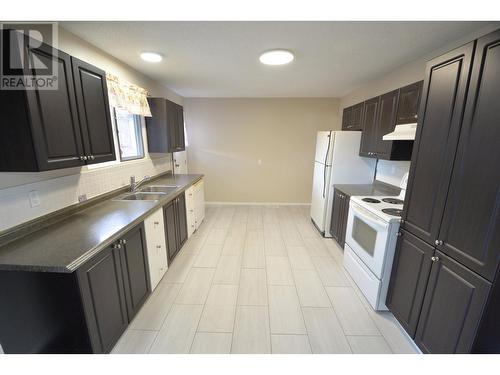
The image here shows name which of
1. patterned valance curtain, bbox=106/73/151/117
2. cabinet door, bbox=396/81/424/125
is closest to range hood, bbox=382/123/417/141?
cabinet door, bbox=396/81/424/125

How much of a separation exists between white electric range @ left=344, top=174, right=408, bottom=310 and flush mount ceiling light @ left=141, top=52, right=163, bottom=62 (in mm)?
2685

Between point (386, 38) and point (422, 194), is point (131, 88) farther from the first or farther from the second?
point (422, 194)

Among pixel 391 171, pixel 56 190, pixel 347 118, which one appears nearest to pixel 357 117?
pixel 347 118

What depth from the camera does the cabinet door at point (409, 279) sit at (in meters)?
1.43

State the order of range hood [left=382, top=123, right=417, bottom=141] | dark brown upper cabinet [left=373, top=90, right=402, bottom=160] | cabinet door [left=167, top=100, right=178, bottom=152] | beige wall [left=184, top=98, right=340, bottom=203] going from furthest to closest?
beige wall [left=184, top=98, right=340, bottom=203]
cabinet door [left=167, top=100, right=178, bottom=152]
dark brown upper cabinet [left=373, top=90, right=402, bottom=160]
range hood [left=382, top=123, right=417, bottom=141]

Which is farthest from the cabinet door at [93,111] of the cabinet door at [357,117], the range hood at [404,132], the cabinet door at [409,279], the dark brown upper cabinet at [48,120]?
the cabinet door at [357,117]

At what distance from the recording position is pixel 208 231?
3.48 metres

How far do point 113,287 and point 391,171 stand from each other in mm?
3401

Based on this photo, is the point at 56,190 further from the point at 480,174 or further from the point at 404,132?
the point at 404,132

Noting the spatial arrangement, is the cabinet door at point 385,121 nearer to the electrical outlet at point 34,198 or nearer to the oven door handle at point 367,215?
the oven door handle at point 367,215

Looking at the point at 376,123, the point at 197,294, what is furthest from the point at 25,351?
the point at 376,123

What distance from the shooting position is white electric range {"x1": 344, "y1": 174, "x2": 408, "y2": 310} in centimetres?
173

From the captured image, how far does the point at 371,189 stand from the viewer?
290cm

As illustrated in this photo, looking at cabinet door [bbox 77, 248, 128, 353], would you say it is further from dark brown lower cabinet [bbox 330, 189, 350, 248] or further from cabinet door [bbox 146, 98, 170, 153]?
dark brown lower cabinet [bbox 330, 189, 350, 248]
